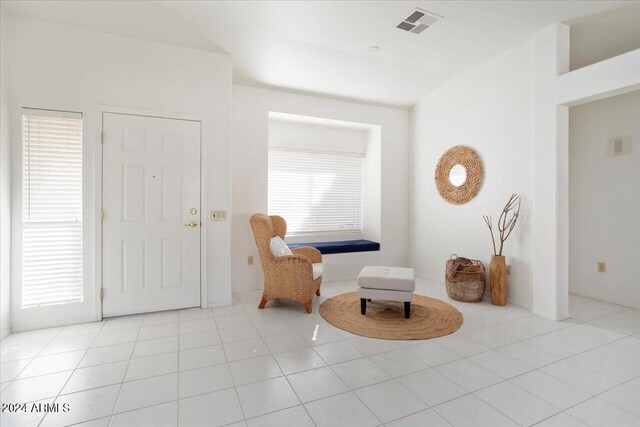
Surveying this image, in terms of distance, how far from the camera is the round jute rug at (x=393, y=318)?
9.22 ft

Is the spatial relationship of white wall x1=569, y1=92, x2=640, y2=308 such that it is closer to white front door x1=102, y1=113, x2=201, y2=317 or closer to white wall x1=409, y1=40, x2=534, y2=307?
white wall x1=409, y1=40, x2=534, y2=307

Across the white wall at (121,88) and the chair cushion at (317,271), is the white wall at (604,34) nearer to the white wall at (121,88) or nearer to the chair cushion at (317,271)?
the chair cushion at (317,271)

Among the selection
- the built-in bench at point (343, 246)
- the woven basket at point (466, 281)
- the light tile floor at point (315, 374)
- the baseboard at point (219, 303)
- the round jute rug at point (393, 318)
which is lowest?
the light tile floor at point (315, 374)

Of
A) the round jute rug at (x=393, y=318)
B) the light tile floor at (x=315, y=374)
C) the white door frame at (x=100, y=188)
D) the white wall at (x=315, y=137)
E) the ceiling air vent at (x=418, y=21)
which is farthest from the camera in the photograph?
the white wall at (x=315, y=137)

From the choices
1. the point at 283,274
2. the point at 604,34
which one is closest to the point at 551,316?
the point at 283,274

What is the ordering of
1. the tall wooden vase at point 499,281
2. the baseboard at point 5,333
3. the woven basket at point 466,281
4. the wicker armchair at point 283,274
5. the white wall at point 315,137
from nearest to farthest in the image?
the baseboard at point 5,333
the wicker armchair at point 283,274
the tall wooden vase at point 499,281
the woven basket at point 466,281
the white wall at point 315,137

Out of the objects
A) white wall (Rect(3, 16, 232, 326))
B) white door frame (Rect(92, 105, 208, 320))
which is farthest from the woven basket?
white door frame (Rect(92, 105, 208, 320))

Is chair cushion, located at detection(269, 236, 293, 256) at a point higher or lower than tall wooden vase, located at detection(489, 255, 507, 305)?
higher

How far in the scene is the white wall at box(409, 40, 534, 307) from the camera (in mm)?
3482

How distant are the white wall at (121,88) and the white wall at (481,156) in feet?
9.61

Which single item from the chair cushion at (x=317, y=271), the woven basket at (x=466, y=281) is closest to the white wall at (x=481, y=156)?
the woven basket at (x=466, y=281)

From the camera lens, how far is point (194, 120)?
3.40 m

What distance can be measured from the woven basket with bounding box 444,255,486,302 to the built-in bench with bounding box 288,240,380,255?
1.33 m

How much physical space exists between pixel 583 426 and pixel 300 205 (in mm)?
3913
